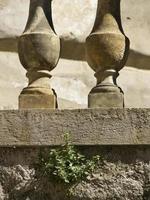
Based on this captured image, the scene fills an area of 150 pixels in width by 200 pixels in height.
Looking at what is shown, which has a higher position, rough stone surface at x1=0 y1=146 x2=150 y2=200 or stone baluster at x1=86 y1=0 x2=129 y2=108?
stone baluster at x1=86 y1=0 x2=129 y2=108

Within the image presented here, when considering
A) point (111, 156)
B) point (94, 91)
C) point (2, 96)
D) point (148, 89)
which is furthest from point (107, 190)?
point (148, 89)

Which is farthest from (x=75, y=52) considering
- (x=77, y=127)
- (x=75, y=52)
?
(x=77, y=127)

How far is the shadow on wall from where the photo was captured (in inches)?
308

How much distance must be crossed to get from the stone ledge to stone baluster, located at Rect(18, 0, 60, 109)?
0.38 m

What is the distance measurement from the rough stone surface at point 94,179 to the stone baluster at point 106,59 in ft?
1.29

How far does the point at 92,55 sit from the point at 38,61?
349 mm

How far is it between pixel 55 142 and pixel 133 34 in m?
3.36

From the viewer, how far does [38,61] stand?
534cm

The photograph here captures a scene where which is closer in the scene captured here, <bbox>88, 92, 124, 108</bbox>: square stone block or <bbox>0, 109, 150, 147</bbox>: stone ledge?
<bbox>0, 109, 150, 147</bbox>: stone ledge

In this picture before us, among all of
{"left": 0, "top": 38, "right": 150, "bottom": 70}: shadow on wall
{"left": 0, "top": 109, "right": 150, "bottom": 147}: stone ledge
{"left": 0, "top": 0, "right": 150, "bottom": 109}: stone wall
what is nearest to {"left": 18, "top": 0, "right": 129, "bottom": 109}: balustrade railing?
{"left": 0, "top": 109, "right": 150, "bottom": 147}: stone ledge

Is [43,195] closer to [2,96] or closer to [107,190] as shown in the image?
[107,190]

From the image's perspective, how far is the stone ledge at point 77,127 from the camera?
4871mm

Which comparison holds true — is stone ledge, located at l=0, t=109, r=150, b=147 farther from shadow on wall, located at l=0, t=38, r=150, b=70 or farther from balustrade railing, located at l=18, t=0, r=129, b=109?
shadow on wall, located at l=0, t=38, r=150, b=70

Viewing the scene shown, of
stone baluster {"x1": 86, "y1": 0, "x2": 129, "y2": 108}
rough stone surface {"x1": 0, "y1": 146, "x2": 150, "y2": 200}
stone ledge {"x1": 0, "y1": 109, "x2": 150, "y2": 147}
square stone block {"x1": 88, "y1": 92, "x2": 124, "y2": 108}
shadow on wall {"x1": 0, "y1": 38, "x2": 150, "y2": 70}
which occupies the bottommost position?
rough stone surface {"x1": 0, "y1": 146, "x2": 150, "y2": 200}
